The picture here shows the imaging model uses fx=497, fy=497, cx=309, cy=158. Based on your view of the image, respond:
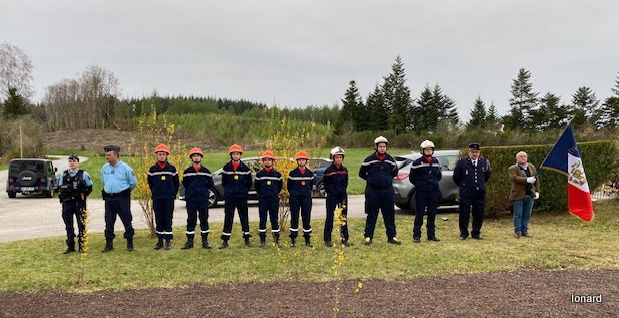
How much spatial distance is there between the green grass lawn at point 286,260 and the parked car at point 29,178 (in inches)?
470

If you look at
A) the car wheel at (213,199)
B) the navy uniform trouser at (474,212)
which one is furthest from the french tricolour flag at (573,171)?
the car wheel at (213,199)

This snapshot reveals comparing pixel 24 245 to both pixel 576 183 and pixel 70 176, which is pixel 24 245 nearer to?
pixel 70 176

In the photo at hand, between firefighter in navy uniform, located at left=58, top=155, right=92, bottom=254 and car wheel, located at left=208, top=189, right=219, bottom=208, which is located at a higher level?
firefighter in navy uniform, located at left=58, top=155, right=92, bottom=254

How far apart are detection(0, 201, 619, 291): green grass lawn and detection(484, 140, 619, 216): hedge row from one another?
177 cm

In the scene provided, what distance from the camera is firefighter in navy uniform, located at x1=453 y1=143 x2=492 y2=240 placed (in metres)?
9.11

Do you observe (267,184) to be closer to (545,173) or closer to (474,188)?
(474,188)

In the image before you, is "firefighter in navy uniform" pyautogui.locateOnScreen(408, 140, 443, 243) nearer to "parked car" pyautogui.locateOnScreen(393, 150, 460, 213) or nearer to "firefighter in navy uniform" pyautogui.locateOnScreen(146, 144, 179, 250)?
"parked car" pyautogui.locateOnScreen(393, 150, 460, 213)

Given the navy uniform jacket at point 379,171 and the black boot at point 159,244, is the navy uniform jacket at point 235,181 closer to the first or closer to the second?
the black boot at point 159,244

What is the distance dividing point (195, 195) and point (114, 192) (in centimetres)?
130

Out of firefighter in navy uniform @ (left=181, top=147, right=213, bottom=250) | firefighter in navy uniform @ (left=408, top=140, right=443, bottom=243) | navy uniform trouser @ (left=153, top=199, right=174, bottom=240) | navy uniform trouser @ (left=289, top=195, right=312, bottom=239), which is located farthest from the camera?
firefighter in navy uniform @ (left=408, top=140, right=443, bottom=243)

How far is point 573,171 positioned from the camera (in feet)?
30.4

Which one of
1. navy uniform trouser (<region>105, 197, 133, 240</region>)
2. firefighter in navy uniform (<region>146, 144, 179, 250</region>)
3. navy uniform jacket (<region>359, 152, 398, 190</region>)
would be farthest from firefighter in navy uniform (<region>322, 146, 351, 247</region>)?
navy uniform trouser (<region>105, 197, 133, 240</region>)

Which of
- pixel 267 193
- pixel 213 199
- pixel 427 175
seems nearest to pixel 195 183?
pixel 267 193

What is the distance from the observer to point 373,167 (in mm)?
8734
